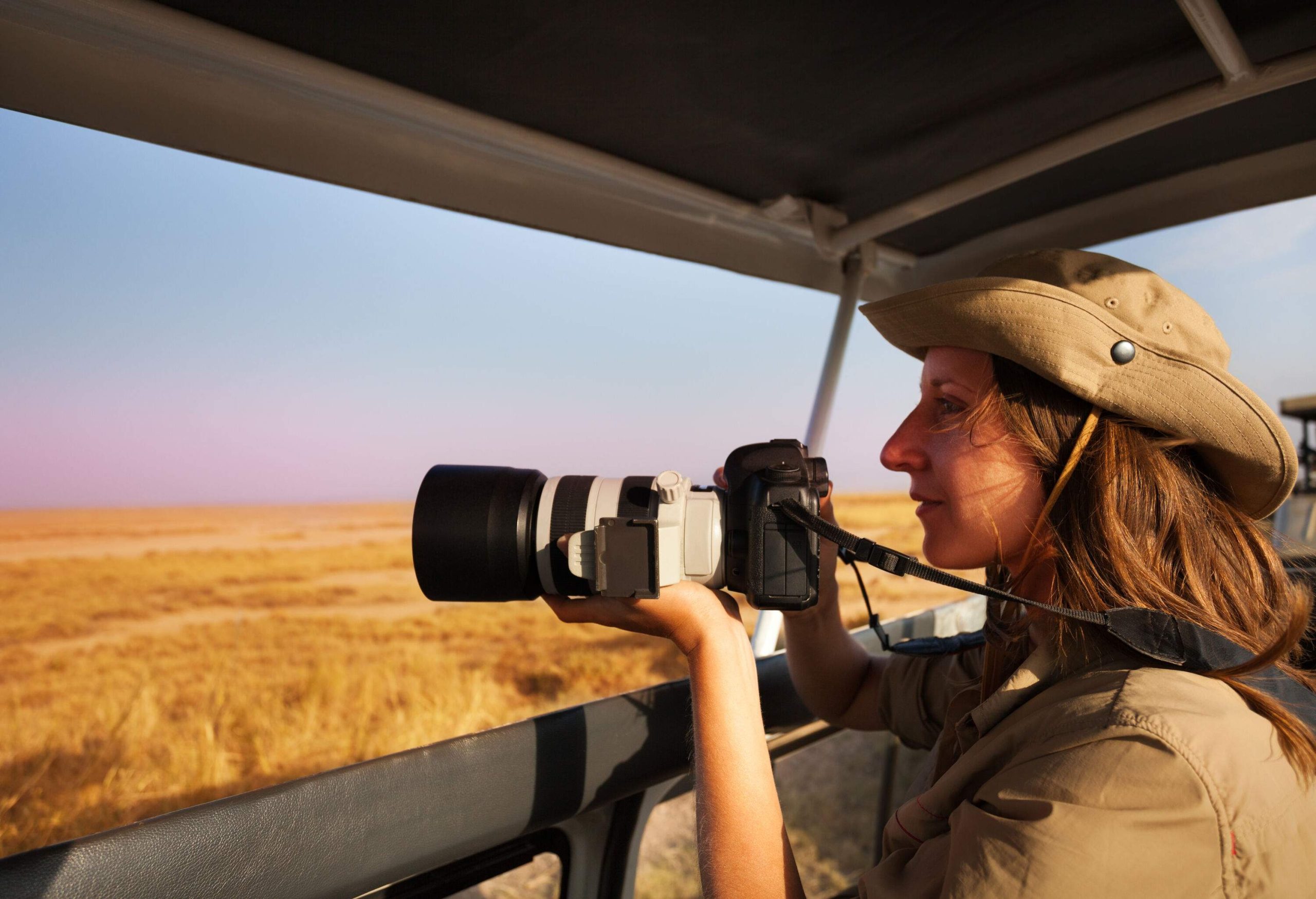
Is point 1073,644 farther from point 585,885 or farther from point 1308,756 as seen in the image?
point 585,885

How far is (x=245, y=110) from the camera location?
3.38ft

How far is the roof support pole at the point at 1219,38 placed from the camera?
3.15 ft

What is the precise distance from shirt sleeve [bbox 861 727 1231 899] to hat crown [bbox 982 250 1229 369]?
18.5 inches

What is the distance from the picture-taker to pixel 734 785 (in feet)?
2.68

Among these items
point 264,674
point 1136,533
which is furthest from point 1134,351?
point 264,674

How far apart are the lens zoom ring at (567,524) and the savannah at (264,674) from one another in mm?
453

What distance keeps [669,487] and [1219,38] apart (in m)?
0.98

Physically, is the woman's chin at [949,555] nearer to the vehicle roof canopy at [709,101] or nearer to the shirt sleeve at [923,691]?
the shirt sleeve at [923,691]

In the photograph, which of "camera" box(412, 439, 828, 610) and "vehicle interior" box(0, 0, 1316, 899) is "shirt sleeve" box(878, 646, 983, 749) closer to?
"vehicle interior" box(0, 0, 1316, 899)

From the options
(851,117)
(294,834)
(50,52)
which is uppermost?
(851,117)

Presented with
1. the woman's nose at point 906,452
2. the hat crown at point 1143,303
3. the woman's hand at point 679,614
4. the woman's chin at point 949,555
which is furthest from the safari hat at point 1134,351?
the woman's hand at point 679,614

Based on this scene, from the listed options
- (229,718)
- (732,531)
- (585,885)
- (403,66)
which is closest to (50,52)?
(403,66)

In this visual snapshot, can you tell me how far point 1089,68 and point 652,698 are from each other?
1306mm

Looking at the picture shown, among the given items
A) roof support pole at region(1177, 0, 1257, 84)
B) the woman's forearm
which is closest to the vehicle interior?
roof support pole at region(1177, 0, 1257, 84)
